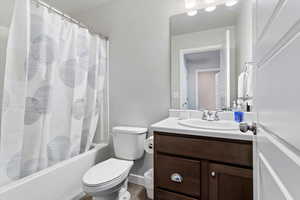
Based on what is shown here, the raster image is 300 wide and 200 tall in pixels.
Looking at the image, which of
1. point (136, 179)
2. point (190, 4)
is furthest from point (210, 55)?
point (136, 179)

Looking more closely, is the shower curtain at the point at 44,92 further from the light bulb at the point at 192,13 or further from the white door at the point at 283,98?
the white door at the point at 283,98

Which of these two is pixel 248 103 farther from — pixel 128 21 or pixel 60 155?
pixel 60 155

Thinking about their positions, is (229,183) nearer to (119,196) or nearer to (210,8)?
(119,196)

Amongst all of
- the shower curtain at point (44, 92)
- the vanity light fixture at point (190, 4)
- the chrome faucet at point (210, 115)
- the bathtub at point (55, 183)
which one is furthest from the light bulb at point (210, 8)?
the bathtub at point (55, 183)

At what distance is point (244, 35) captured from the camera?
136 centimetres

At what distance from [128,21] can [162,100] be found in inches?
43.8

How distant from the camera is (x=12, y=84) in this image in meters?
1.09

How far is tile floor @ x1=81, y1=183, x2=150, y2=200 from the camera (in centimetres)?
163

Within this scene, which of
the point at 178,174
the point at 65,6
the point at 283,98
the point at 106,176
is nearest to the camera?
the point at 283,98

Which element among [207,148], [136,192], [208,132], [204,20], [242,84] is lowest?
[136,192]

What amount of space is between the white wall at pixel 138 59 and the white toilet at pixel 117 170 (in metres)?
0.23

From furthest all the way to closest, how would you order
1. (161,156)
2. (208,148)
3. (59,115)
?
(59,115) < (161,156) < (208,148)

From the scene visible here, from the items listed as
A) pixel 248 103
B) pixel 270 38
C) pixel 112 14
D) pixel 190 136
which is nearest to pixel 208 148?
→ pixel 190 136

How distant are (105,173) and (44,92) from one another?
2.88 ft
